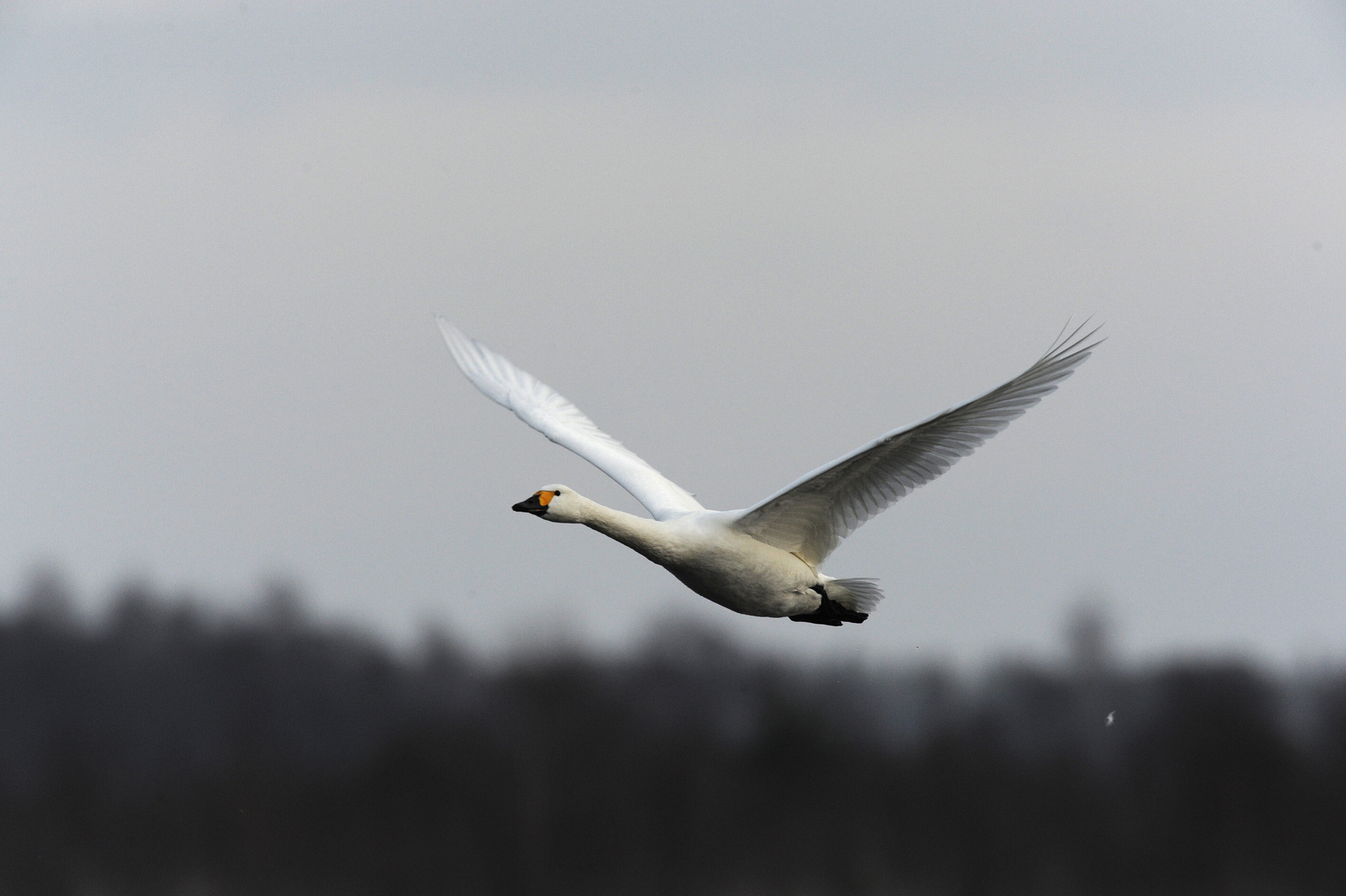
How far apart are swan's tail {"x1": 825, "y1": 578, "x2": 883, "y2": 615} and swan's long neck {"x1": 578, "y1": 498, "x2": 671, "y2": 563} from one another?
5.07ft

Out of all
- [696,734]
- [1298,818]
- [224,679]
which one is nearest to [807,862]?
[696,734]

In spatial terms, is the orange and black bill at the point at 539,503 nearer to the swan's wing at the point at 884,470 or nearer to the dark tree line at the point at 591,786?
the swan's wing at the point at 884,470

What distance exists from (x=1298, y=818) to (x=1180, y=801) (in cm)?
292

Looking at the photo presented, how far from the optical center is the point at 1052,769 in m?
40.4

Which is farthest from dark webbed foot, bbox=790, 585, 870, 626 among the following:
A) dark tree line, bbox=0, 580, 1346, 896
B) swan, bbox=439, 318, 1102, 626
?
dark tree line, bbox=0, 580, 1346, 896

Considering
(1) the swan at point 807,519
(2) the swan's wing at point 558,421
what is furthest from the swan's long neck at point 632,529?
(2) the swan's wing at point 558,421

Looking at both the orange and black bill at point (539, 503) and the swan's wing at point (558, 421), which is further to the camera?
the swan's wing at point (558, 421)

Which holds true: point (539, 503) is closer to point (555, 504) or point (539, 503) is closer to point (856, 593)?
point (555, 504)

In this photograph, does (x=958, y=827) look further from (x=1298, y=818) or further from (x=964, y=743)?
(x=1298, y=818)

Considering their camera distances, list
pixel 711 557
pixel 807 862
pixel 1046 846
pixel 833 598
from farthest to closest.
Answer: pixel 1046 846
pixel 807 862
pixel 833 598
pixel 711 557

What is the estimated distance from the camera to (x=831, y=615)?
41.1 ft

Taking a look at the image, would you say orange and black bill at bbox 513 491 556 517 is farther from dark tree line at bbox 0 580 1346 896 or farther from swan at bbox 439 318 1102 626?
dark tree line at bbox 0 580 1346 896

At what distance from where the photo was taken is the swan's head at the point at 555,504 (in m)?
11.8

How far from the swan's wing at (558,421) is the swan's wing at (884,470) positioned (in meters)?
1.44
